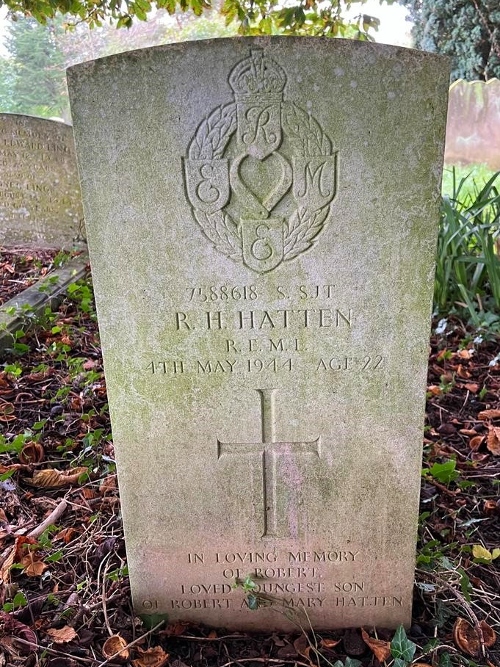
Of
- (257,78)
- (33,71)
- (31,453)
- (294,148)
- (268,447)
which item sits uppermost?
(33,71)

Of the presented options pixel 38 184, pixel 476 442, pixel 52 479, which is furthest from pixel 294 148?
pixel 38 184

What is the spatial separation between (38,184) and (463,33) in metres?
9.54

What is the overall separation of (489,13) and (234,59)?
1187 cm

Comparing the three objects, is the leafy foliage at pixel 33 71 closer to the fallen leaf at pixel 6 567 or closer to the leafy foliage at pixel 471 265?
the leafy foliage at pixel 471 265

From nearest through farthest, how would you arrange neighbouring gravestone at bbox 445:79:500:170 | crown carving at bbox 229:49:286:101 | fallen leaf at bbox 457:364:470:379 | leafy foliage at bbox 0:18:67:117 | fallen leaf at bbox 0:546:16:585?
crown carving at bbox 229:49:286:101
fallen leaf at bbox 0:546:16:585
fallen leaf at bbox 457:364:470:379
neighbouring gravestone at bbox 445:79:500:170
leafy foliage at bbox 0:18:67:117

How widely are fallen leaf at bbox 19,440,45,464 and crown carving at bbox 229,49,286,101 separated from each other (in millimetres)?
2037

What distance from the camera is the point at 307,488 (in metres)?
1.86

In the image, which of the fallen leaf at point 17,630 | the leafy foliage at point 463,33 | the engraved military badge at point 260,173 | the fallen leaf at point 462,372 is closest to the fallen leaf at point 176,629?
the fallen leaf at point 17,630

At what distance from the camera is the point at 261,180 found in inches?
60.1

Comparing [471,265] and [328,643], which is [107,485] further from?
[471,265]

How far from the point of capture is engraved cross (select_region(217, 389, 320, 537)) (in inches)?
69.9

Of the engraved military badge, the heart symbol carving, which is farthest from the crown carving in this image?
the heart symbol carving

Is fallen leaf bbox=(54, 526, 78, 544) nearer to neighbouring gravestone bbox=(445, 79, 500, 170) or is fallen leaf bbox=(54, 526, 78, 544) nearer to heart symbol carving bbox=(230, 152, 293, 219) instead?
heart symbol carving bbox=(230, 152, 293, 219)

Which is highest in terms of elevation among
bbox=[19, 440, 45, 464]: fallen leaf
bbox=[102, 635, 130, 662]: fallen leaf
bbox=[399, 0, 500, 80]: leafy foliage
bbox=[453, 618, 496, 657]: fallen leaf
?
bbox=[399, 0, 500, 80]: leafy foliage
